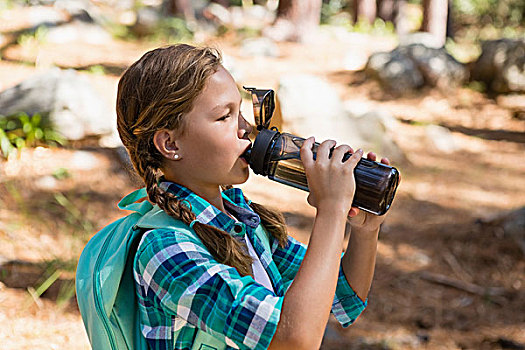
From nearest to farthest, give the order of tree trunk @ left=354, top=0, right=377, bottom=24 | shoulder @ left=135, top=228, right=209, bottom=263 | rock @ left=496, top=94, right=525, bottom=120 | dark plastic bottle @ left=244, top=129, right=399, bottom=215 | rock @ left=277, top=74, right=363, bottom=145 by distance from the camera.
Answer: shoulder @ left=135, top=228, right=209, bottom=263 < dark plastic bottle @ left=244, top=129, right=399, bottom=215 < rock @ left=277, top=74, right=363, bottom=145 < rock @ left=496, top=94, right=525, bottom=120 < tree trunk @ left=354, top=0, right=377, bottom=24

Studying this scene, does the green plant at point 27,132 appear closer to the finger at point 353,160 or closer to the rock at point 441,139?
the finger at point 353,160

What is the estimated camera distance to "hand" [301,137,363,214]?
1400mm

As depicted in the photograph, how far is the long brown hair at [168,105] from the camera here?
1.51m

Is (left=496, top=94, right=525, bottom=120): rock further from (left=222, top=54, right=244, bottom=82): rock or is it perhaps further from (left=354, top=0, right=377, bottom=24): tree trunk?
(left=354, top=0, right=377, bottom=24): tree trunk

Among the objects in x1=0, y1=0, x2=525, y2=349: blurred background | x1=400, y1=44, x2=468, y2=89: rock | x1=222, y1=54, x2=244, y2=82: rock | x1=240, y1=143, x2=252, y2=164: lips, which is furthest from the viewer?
x1=400, y1=44, x2=468, y2=89: rock

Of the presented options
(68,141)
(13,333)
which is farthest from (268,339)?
(68,141)

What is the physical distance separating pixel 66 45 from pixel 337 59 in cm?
530

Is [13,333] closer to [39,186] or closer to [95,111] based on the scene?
[39,186]

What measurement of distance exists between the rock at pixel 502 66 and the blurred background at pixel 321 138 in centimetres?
2

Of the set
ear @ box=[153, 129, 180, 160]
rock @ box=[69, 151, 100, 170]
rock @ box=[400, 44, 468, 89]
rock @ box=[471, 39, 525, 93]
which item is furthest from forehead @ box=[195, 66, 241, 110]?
rock @ box=[471, 39, 525, 93]

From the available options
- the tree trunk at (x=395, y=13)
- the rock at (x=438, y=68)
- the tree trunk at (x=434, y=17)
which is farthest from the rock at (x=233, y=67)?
the tree trunk at (x=395, y=13)

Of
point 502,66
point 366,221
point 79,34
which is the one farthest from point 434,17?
point 366,221

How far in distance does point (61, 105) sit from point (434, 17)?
10288 mm

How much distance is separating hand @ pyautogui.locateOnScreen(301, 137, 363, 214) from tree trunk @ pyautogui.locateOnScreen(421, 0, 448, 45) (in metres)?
13.2
